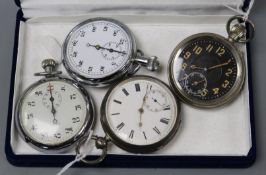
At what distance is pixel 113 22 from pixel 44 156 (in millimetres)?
493

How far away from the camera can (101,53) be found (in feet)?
6.14

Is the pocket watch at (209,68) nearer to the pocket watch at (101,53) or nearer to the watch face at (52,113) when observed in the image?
the pocket watch at (101,53)

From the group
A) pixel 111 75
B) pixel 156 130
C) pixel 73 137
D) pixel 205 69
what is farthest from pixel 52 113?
pixel 205 69

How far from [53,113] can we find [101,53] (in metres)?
0.25

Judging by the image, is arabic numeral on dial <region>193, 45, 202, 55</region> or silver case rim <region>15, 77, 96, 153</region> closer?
silver case rim <region>15, 77, 96, 153</region>

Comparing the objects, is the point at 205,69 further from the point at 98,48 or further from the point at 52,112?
the point at 52,112

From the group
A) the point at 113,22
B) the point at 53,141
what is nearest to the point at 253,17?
the point at 113,22

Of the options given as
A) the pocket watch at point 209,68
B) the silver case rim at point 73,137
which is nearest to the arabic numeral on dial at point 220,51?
the pocket watch at point 209,68

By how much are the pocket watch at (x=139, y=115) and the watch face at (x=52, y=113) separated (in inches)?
3.0

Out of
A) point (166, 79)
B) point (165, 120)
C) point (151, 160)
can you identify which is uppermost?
point (166, 79)

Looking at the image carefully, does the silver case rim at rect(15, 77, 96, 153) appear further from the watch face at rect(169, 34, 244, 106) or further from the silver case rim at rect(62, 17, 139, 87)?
the watch face at rect(169, 34, 244, 106)

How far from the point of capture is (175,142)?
1774 millimetres

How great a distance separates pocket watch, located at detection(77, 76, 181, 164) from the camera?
1.73 meters

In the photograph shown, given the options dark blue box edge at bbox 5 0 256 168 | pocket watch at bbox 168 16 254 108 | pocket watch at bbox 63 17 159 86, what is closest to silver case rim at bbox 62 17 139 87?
pocket watch at bbox 63 17 159 86
